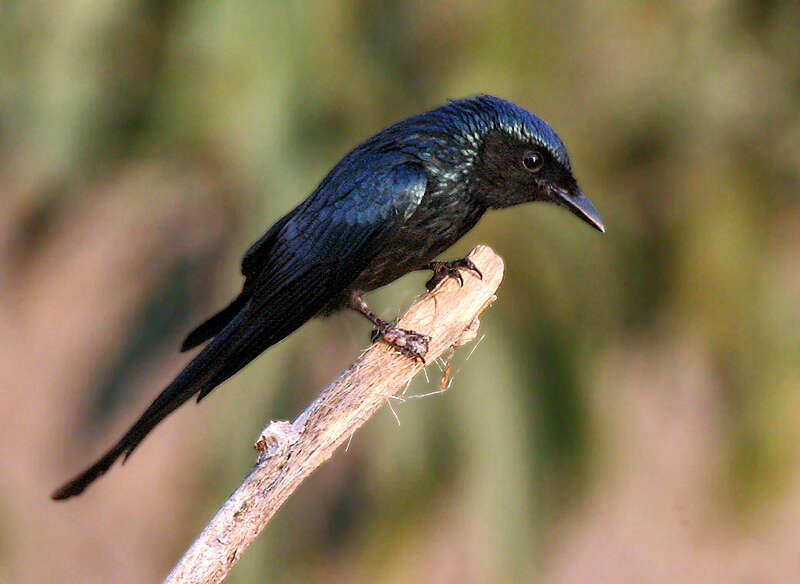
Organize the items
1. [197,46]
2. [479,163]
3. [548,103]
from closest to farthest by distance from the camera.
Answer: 1. [479,163]
2. [197,46]
3. [548,103]

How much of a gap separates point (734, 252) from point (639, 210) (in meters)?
0.55

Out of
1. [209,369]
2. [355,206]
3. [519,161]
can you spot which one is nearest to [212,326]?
[209,369]

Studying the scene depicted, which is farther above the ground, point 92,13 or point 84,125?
point 92,13

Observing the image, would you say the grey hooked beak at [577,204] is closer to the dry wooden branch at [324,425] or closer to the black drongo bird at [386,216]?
the black drongo bird at [386,216]

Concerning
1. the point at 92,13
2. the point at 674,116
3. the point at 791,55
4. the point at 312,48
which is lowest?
the point at 92,13

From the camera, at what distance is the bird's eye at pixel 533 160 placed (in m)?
2.82

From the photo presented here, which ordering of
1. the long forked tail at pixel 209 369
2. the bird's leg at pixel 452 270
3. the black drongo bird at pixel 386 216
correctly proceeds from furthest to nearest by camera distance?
the bird's leg at pixel 452 270
the black drongo bird at pixel 386 216
the long forked tail at pixel 209 369

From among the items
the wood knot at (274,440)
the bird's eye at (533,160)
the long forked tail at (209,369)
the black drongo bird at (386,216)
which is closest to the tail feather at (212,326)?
the black drongo bird at (386,216)

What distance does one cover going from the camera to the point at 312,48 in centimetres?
509

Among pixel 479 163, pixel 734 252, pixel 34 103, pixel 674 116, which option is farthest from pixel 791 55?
pixel 34 103

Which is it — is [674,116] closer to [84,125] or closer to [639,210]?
[639,210]

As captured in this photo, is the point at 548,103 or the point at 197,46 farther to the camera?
the point at 548,103

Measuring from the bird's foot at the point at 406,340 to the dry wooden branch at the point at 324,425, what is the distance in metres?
0.02

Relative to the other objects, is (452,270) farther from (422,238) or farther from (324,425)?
(324,425)
